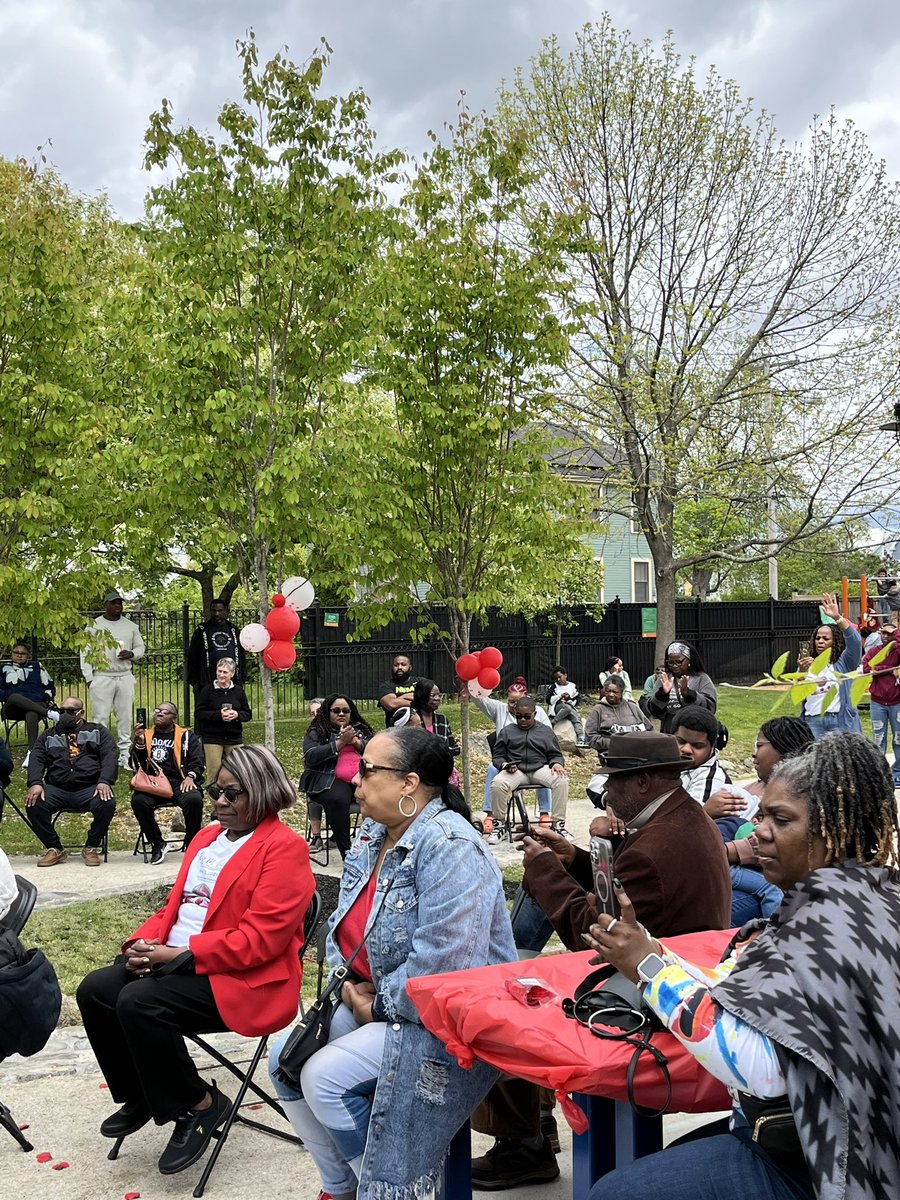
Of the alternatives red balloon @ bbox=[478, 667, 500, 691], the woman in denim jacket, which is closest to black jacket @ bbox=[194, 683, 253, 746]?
red balloon @ bbox=[478, 667, 500, 691]

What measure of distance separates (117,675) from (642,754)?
11.6 metres

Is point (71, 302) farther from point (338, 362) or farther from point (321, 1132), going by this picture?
point (321, 1132)

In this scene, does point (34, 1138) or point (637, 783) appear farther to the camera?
point (34, 1138)

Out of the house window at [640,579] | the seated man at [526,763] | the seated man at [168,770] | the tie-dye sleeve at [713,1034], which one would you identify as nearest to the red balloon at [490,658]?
the seated man at [526,763]

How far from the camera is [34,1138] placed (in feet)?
15.1

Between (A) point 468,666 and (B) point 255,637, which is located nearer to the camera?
(B) point 255,637

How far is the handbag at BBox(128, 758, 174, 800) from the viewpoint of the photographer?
33.3 feet

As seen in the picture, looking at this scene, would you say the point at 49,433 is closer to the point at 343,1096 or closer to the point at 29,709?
the point at 29,709

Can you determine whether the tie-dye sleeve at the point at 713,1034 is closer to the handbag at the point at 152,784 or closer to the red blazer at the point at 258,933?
the red blazer at the point at 258,933

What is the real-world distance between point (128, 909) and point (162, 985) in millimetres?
4269

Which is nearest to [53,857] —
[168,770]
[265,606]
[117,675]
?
[168,770]

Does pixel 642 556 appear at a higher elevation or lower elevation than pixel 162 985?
higher

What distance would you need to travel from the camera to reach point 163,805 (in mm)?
10375

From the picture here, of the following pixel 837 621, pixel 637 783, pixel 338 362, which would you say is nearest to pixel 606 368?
pixel 338 362
